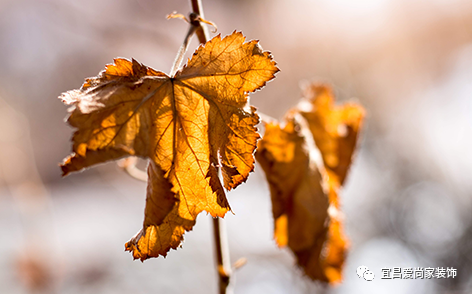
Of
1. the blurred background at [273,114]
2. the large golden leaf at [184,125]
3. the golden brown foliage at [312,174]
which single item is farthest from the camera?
the blurred background at [273,114]

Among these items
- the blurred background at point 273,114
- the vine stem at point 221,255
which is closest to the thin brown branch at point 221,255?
the vine stem at point 221,255

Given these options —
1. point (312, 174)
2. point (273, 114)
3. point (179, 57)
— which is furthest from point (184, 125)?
point (273, 114)

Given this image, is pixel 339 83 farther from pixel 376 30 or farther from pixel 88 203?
pixel 88 203

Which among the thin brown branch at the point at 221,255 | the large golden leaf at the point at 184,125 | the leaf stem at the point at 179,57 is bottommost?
the thin brown branch at the point at 221,255

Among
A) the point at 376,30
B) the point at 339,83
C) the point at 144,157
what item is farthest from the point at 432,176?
the point at 144,157

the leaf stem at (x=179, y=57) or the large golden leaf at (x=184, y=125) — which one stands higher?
the leaf stem at (x=179, y=57)

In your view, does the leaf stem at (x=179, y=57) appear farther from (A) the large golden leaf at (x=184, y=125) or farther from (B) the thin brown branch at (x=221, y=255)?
(B) the thin brown branch at (x=221, y=255)

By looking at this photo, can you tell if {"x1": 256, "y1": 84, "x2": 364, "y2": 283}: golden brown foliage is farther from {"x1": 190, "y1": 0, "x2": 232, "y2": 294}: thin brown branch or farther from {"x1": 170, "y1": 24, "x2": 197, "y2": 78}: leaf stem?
{"x1": 170, "y1": 24, "x2": 197, "y2": 78}: leaf stem
